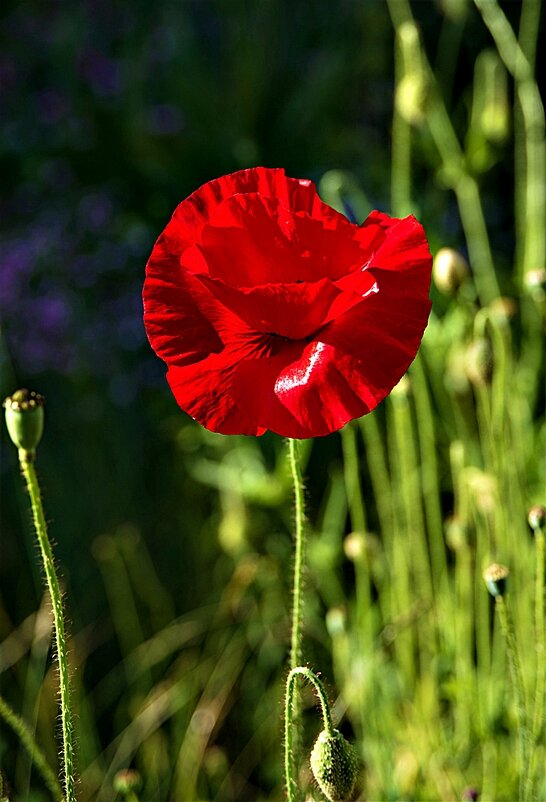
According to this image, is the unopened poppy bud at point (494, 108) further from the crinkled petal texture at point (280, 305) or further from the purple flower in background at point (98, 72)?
the purple flower in background at point (98, 72)

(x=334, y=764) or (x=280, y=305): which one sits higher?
(x=280, y=305)

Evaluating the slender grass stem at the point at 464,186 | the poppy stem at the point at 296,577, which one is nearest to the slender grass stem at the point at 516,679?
the poppy stem at the point at 296,577

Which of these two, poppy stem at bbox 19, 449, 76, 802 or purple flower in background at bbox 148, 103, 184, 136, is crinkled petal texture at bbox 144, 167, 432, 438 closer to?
poppy stem at bbox 19, 449, 76, 802

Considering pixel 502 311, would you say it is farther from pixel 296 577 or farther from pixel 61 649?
pixel 61 649

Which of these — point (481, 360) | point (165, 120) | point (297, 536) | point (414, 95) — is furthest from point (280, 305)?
point (165, 120)

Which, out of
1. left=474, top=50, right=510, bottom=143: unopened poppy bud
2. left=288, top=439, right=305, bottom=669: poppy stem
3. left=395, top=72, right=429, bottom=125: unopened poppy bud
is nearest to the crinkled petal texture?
left=288, top=439, right=305, bottom=669: poppy stem

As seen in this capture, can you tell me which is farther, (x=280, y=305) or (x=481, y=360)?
(x=481, y=360)
